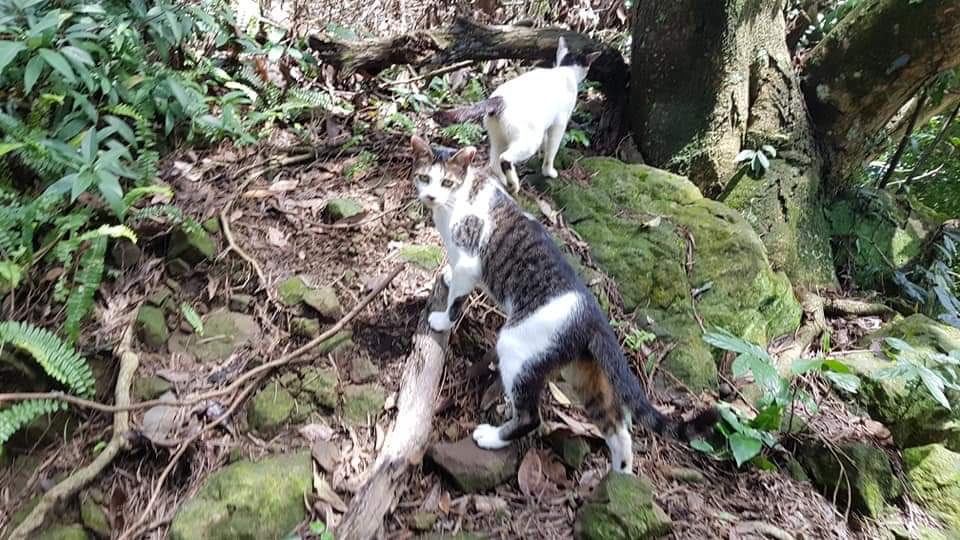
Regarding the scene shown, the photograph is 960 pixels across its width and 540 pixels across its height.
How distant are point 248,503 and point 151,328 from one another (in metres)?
1.10

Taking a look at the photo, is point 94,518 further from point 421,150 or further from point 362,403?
point 421,150

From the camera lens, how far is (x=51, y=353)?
85.7 inches

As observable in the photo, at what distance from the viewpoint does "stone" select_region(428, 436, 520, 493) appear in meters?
2.20

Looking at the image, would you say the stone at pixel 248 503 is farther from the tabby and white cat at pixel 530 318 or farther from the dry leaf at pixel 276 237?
the dry leaf at pixel 276 237

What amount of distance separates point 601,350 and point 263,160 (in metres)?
2.51

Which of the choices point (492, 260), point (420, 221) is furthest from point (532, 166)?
point (492, 260)

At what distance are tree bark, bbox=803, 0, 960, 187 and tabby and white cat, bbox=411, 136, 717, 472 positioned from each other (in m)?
2.92

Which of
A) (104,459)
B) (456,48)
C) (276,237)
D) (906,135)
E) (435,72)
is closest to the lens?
(104,459)

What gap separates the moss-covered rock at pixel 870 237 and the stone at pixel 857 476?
240 centimetres

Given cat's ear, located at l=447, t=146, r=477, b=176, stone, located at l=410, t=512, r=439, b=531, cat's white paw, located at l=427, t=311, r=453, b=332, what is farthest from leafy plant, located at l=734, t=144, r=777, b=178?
stone, located at l=410, t=512, r=439, b=531

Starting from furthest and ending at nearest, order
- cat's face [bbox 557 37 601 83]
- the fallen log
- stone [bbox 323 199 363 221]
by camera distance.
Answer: the fallen log < cat's face [bbox 557 37 601 83] < stone [bbox 323 199 363 221]

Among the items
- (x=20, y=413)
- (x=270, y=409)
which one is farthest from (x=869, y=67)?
(x=20, y=413)

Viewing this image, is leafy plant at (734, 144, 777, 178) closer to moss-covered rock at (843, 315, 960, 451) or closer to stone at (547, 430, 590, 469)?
moss-covered rock at (843, 315, 960, 451)

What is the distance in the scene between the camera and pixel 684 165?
159 inches
